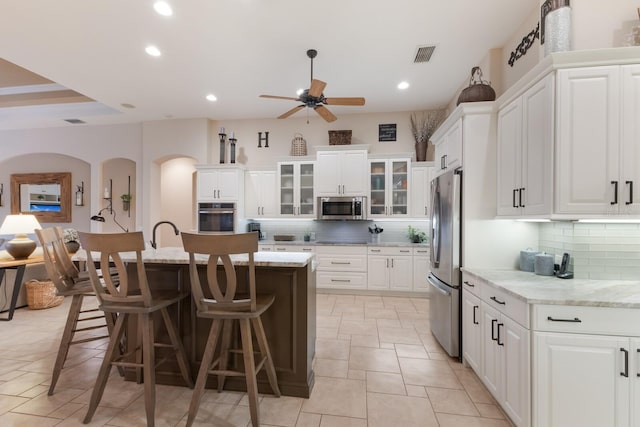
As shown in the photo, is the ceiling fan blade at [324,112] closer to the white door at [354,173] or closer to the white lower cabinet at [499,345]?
the white door at [354,173]

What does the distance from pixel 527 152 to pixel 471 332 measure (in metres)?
1.53

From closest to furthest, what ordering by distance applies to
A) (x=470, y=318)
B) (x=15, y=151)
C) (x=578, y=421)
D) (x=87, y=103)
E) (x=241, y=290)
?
(x=578, y=421) → (x=241, y=290) → (x=470, y=318) → (x=87, y=103) → (x=15, y=151)

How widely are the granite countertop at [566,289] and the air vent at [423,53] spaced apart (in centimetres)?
258

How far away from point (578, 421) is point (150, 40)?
473 centimetres

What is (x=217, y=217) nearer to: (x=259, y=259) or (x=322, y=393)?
(x=259, y=259)

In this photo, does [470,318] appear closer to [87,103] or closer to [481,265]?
[481,265]

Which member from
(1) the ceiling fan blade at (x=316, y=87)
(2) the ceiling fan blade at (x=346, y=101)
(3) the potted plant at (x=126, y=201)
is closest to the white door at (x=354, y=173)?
(2) the ceiling fan blade at (x=346, y=101)

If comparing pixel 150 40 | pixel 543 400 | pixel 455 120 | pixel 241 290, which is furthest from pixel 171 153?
pixel 543 400

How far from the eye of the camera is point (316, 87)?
2.86 metres

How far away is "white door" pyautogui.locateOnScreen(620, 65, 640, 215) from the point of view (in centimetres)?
181

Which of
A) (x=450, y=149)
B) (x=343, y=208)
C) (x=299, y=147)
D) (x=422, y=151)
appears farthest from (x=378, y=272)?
(x=299, y=147)

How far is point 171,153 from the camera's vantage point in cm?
579

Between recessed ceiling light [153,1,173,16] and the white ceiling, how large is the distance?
0.17 feet

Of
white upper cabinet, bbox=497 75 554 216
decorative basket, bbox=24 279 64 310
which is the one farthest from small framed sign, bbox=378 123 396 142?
decorative basket, bbox=24 279 64 310
